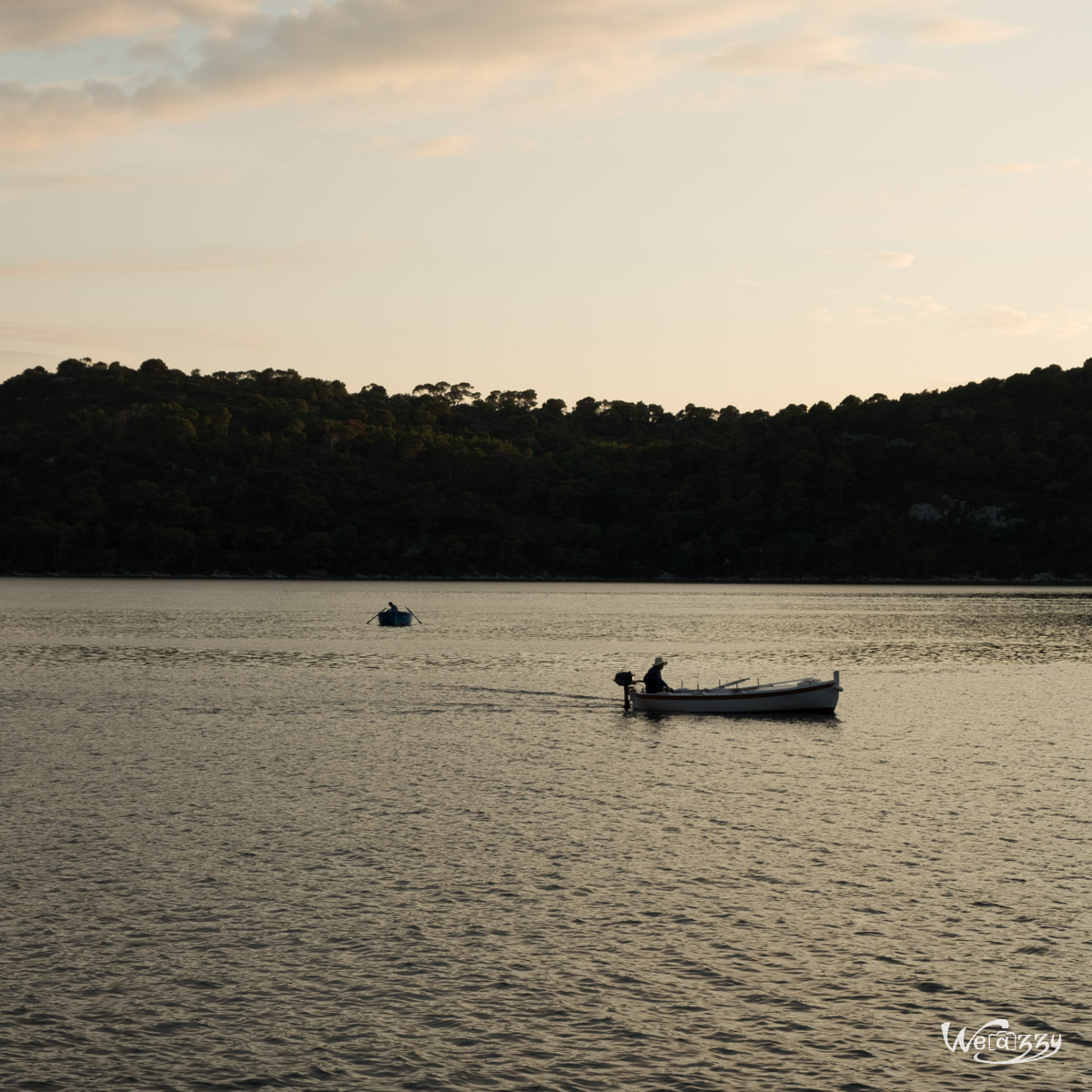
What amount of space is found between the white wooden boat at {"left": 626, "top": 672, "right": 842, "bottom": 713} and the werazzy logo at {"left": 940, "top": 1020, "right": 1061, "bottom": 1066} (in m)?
44.1

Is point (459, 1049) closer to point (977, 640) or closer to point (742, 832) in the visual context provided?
point (742, 832)

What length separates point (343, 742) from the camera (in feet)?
176

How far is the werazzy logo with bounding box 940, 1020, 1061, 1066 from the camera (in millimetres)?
19141

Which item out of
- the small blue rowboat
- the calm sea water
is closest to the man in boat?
the calm sea water

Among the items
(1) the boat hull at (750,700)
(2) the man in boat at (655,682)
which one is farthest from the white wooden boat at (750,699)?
(2) the man in boat at (655,682)

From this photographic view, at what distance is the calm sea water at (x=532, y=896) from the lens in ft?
63.3

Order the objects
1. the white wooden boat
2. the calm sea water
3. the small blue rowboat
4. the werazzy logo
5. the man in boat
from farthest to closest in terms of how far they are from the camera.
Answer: the small blue rowboat < the man in boat < the white wooden boat < the calm sea water < the werazzy logo

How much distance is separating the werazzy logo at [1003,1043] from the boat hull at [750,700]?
44.2 metres

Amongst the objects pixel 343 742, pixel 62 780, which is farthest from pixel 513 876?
pixel 343 742

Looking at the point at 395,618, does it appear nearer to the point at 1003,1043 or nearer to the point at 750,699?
the point at 750,699

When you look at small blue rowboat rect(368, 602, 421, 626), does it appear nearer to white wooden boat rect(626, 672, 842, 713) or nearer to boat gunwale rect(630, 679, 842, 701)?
white wooden boat rect(626, 672, 842, 713)

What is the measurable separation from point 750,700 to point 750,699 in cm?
9

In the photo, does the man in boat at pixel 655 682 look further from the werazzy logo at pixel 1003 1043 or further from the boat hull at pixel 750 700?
the werazzy logo at pixel 1003 1043

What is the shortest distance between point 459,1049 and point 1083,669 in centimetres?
8440
